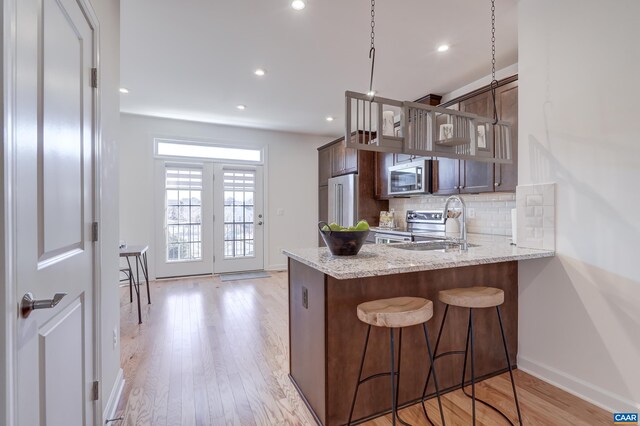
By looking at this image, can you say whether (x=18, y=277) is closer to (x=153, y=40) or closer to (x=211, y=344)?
(x=211, y=344)

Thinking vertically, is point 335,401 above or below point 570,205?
below

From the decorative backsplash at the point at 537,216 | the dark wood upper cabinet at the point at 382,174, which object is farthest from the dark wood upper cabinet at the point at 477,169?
the dark wood upper cabinet at the point at 382,174

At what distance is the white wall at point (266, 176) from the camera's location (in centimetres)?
480

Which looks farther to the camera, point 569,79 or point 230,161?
point 230,161

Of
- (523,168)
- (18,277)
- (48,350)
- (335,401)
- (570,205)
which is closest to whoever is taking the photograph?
(18,277)

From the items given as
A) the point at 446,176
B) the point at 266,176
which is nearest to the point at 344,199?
the point at 266,176

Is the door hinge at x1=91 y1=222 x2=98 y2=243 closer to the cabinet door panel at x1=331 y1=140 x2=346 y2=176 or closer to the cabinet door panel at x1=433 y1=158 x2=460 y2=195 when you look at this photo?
the cabinet door panel at x1=433 y1=158 x2=460 y2=195

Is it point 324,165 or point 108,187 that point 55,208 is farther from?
point 324,165

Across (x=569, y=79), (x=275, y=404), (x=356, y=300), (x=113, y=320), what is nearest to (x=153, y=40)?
(x=113, y=320)

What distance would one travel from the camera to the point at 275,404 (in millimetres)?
1852

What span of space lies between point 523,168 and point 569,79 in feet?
2.02

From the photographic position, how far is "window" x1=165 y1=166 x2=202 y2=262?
16.7 feet

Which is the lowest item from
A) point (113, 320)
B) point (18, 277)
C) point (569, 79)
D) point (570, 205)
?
point (113, 320)

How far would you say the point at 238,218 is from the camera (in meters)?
5.55
